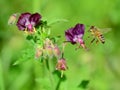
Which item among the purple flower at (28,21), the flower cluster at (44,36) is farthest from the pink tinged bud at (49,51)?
the purple flower at (28,21)

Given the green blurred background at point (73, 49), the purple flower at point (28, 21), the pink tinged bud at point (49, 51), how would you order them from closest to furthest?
1. the pink tinged bud at point (49, 51)
2. the purple flower at point (28, 21)
3. the green blurred background at point (73, 49)

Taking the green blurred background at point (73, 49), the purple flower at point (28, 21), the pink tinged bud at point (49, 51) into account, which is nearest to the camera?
the pink tinged bud at point (49, 51)

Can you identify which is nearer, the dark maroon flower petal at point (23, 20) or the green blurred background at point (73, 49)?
the dark maroon flower petal at point (23, 20)

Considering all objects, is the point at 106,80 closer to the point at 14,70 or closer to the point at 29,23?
the point at 14,70

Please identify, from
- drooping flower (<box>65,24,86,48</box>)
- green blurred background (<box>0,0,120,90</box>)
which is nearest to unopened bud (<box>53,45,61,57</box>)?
drooping flower (<box>65,24,86,48</box>)

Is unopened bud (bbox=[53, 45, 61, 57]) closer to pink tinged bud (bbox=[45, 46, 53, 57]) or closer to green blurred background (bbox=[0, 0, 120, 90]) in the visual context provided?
pink tinged bud (bbox=[45, 46, 53, 57])

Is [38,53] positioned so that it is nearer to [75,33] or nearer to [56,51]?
[56,51]

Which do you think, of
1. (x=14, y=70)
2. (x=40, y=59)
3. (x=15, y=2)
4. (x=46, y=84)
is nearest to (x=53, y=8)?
(x=15, y=2)

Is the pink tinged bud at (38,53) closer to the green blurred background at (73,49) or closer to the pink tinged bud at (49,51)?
the pink tinged bud at (49,51)
